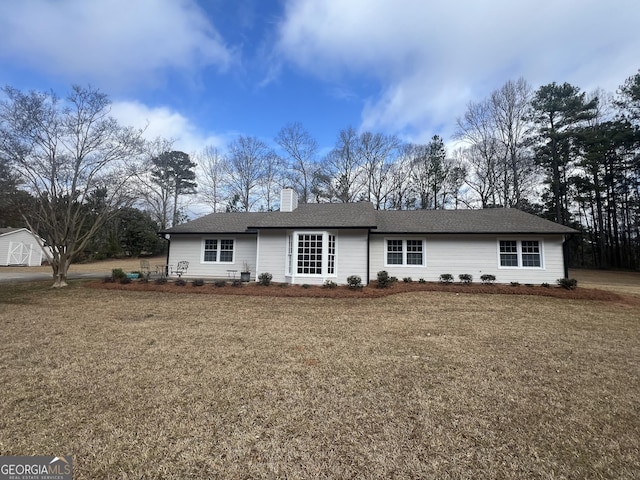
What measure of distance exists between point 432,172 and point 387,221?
17.2 m

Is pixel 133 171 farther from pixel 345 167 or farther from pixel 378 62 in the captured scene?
pixel 345 167

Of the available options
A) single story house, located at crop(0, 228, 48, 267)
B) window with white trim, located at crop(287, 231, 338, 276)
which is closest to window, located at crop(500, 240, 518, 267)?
window with white trim, located at crop(287, 231, 338, 276)


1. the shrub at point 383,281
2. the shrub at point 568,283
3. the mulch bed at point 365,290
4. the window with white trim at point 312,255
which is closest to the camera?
the mulch bed at point 365,290

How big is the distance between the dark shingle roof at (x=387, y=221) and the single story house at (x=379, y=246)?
0.05m

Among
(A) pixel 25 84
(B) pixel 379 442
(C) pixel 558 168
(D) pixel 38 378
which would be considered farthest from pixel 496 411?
(C) pixel 558 168

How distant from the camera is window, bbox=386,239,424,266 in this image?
14.0 meters

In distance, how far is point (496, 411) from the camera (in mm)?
3209

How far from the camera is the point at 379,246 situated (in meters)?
14.2

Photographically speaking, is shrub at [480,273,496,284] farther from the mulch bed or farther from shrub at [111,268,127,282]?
shrub at [111,268,127,282]

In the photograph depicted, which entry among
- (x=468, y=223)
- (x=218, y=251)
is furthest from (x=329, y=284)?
(x=468, y=223)

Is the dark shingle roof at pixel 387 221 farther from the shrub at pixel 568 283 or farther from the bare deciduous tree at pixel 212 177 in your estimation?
the bare deciduous tree at pixel 212 177

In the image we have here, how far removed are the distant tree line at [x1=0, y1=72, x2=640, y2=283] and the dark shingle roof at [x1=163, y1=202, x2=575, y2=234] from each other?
4671 mm

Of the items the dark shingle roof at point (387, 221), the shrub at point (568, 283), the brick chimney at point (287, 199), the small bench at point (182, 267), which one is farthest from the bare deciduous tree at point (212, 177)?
the shrub at point (568, 283)

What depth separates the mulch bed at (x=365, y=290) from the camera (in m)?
11.0
